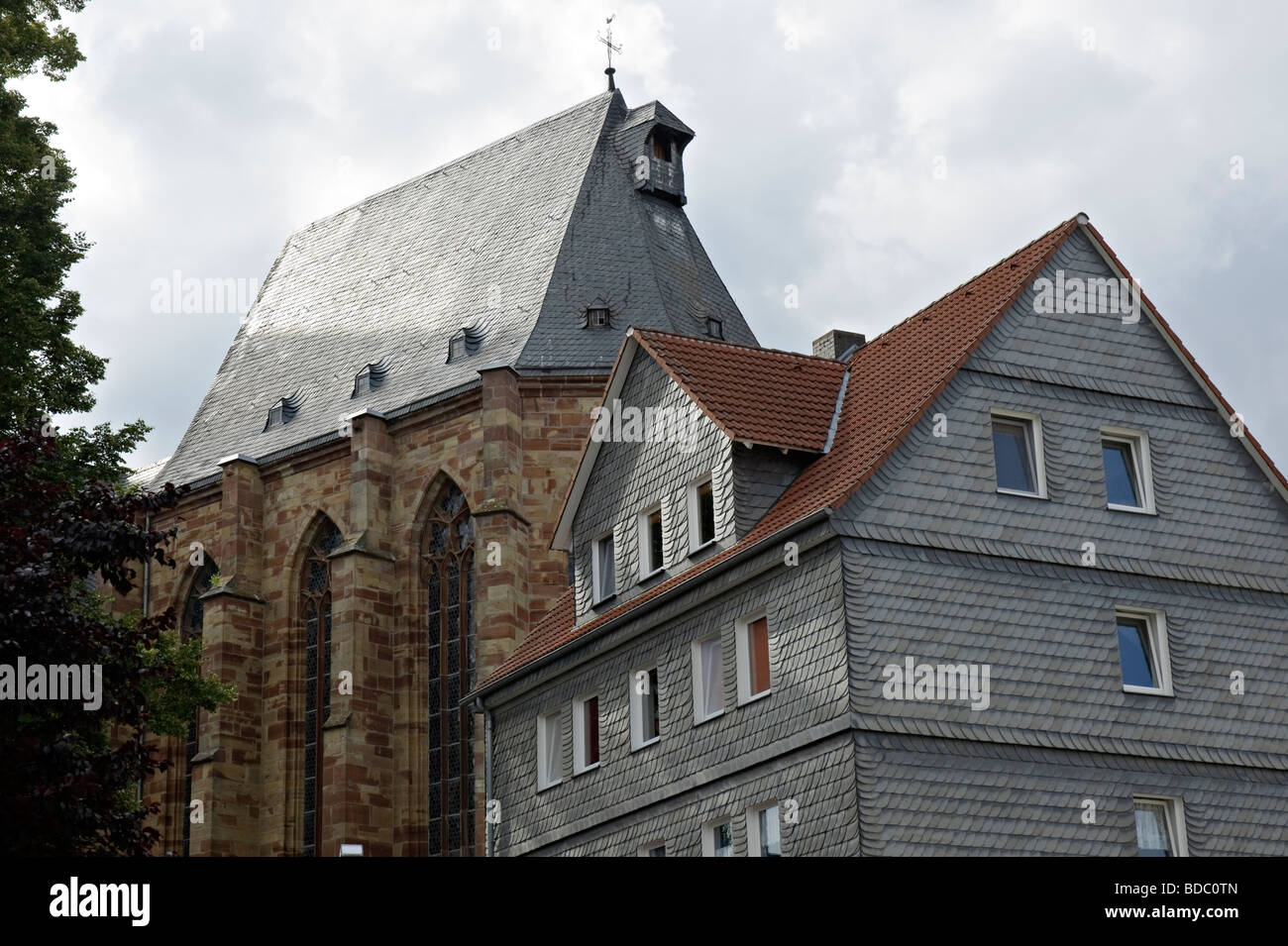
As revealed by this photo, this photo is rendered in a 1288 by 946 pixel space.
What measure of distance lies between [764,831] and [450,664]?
56.9 ft

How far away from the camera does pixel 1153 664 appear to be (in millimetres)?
21828

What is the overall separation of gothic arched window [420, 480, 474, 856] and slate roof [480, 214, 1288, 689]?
1148 centimetres

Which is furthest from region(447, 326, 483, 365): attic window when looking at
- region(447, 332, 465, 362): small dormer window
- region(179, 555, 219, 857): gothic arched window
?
region(179, 555, 219, 857): gothic arched window

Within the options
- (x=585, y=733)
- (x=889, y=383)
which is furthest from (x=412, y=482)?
(x=889, y=383)

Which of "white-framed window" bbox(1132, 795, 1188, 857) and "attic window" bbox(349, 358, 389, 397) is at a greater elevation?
"attic window" bbox(349, 358, 389, 397)

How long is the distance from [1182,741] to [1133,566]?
1.84 meters

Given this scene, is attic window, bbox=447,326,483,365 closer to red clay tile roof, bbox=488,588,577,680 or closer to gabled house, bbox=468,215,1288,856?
red clay tile roof, bbox=488,588,577,680

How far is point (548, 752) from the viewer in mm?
25000

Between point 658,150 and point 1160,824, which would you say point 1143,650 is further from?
point 658,150

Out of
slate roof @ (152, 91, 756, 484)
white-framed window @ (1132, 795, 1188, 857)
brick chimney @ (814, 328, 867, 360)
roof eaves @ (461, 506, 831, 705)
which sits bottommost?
white-framed window @ (1132, 795, 1188, 857)

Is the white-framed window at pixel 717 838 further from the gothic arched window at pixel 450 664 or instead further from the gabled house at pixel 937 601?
the gothic arched window at pixel 450 664

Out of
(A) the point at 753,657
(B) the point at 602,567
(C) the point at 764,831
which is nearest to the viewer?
(C) the point at 764,831

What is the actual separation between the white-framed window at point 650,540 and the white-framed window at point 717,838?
348 centimetres

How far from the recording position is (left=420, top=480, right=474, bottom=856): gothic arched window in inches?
1428
